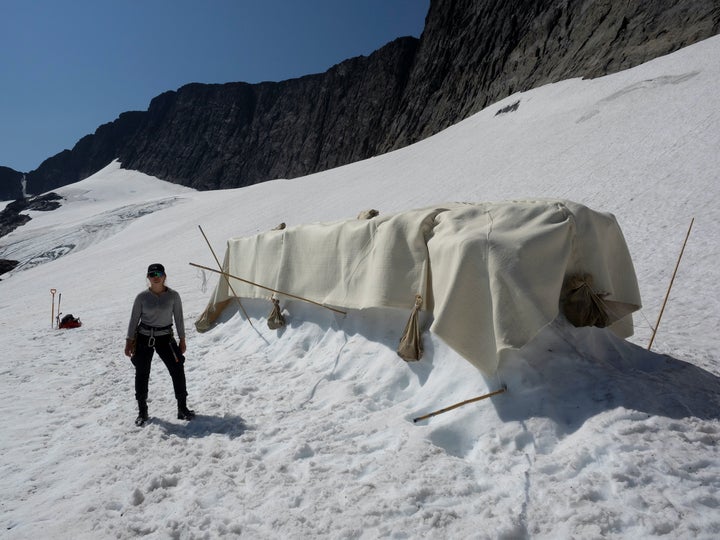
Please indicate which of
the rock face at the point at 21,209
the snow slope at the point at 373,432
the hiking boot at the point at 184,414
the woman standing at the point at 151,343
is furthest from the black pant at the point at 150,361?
the rock face at the point at 21,209

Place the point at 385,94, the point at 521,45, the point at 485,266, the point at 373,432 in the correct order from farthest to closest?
the point at 385,94 < the point at 521,45 < the point at 373,432 < the point at 485,266

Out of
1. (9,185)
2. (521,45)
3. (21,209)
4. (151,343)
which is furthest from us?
(9,185)

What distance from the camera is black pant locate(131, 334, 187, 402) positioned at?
4402 mm

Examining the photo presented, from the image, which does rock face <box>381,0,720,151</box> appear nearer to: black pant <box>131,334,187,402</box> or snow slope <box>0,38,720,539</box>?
snow slope <box>0,38,720,539</box>

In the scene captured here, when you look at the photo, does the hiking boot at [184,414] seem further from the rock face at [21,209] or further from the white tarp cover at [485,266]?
the rock face at [21,209]

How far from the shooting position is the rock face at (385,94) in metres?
26.1

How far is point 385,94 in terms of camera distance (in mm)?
57000

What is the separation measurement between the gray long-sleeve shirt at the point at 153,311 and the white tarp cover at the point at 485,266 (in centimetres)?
204

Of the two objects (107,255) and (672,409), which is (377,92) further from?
(672,409)

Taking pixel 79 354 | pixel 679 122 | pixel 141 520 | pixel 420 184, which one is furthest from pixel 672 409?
pixel 420 184

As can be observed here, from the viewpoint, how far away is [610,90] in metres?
20.8

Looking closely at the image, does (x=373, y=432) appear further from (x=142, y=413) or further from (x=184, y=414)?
(x=142, y=413)

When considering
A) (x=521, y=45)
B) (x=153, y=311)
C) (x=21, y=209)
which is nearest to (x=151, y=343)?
(x=153, y=311)

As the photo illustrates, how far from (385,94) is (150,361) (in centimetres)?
5849
